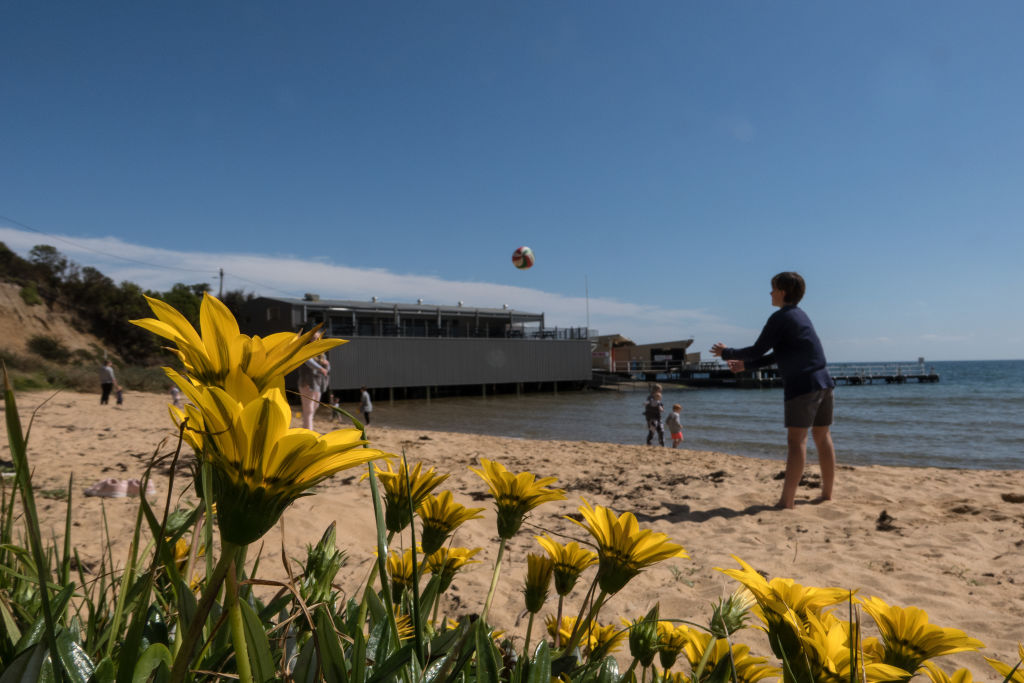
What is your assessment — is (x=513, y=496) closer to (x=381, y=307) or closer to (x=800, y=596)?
(x=800, y=596)

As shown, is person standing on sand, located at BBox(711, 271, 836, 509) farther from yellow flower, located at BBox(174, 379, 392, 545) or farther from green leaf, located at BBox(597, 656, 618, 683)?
yellow flower, located at BBox(174, 379, 392, 545)

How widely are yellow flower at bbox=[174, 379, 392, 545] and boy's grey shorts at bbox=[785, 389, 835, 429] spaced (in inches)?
161

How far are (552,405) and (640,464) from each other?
19243mm

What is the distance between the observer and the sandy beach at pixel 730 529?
2.62 m

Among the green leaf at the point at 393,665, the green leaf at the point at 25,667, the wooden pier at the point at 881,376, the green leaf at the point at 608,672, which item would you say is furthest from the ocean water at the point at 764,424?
the wooden pier at the point at 881,376

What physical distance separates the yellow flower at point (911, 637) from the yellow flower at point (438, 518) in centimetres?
54

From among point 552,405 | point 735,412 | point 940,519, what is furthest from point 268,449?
point 552,405

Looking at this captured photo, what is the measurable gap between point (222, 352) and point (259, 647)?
255 millimetres

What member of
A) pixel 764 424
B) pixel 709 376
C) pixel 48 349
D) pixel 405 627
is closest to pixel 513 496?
pixel 405 627

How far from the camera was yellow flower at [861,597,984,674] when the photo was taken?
0.70 meters

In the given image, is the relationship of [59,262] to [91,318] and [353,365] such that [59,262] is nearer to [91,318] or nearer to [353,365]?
[91,318]

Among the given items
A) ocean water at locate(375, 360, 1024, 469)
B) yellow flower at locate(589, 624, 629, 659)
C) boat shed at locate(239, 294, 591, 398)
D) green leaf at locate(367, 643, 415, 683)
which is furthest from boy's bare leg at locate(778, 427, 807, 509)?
boat shed at locate(239, 294, 591, 398)

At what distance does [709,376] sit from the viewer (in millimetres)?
43219

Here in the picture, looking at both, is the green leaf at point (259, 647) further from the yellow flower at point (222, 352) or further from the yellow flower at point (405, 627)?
the yellow flower at point (405, 627)
